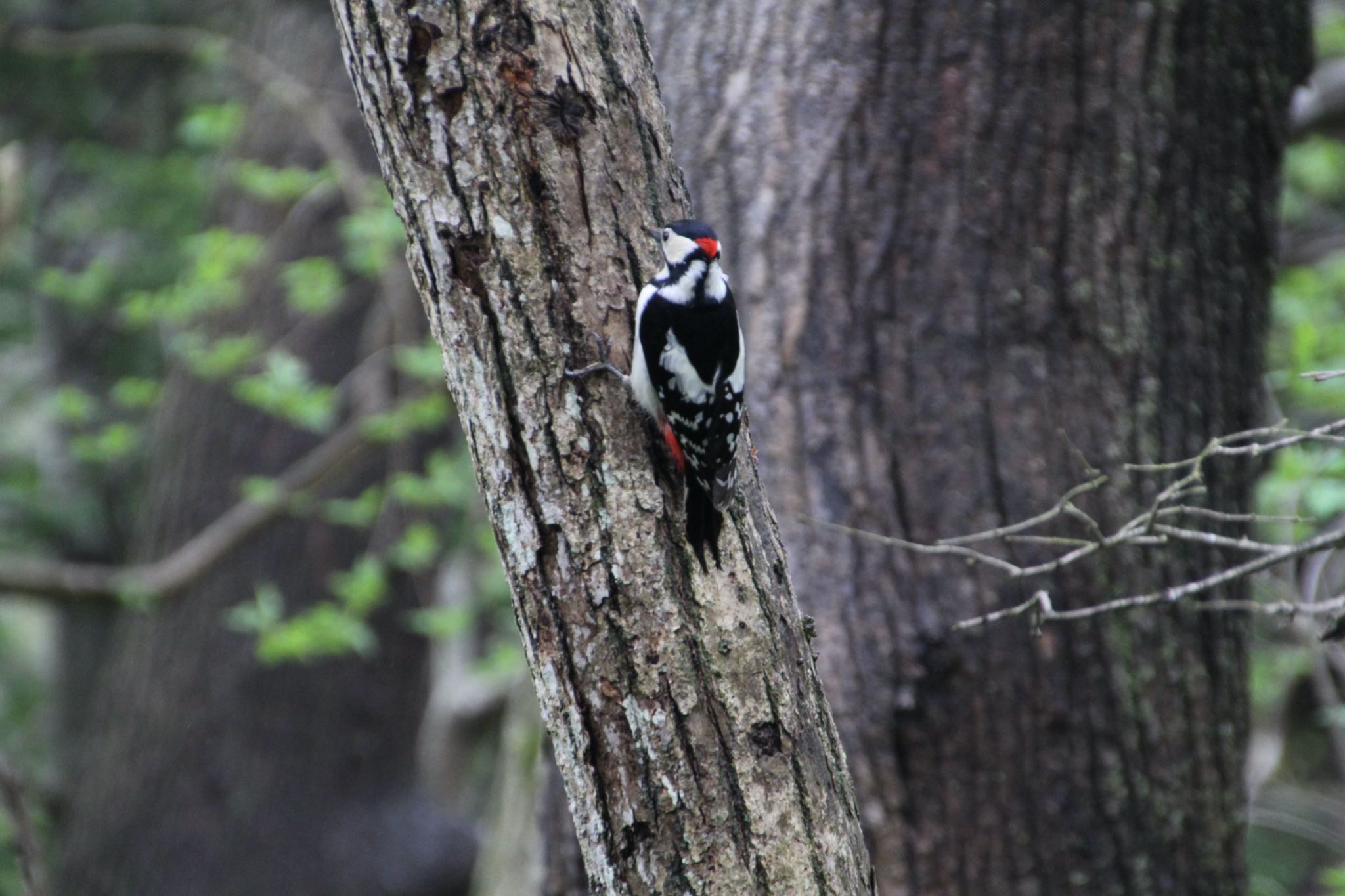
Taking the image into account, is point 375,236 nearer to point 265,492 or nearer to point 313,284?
point 313,284

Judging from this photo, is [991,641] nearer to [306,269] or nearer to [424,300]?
[424,300]

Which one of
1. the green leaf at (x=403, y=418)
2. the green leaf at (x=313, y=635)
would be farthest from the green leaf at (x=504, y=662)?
the green leaf at (x=403, y=418)

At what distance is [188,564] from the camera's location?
5371 millimetres

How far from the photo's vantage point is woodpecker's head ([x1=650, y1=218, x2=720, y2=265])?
6.56ft

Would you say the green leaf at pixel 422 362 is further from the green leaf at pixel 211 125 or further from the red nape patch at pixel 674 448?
the red nape patch at pixel 674 448

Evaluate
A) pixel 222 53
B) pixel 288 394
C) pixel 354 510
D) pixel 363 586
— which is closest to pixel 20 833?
pixel 288 394

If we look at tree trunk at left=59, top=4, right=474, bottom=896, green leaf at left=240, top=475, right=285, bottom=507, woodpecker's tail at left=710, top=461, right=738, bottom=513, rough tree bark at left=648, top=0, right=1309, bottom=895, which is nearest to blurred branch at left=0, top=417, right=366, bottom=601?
green leaf at left=240, top=475, right=285, bottom=507

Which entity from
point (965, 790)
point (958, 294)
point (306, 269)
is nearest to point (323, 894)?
point (306, 269)

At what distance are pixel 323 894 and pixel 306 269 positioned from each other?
3.53m

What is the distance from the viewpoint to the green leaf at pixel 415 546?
207 inches

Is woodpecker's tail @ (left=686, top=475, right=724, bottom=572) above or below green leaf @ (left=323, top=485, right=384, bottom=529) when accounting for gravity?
above

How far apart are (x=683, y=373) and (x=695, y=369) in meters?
0.09

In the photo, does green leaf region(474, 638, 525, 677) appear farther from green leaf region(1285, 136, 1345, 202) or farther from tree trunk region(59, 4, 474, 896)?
green leaf region(1285, 136, 1345, 202)

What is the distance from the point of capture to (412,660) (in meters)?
6.79
